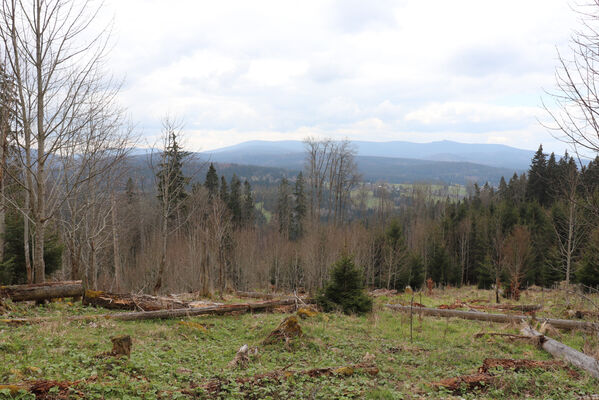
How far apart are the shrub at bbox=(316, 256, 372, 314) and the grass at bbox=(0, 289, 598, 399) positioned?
7.49 ft

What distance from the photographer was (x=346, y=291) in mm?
14141

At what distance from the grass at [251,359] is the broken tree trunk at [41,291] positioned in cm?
32

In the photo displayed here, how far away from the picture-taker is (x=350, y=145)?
44.2m

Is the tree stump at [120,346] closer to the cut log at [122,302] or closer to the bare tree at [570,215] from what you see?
the cut log at [122,302]

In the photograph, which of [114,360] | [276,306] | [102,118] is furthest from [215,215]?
[114,360]

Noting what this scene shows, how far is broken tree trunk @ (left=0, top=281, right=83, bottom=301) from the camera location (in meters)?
9.36

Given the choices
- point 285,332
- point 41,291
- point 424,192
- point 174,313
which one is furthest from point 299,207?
point 285,332

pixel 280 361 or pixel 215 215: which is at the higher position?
pixel 215 215

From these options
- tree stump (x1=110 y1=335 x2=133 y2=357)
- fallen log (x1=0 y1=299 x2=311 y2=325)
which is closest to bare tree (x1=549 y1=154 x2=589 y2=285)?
tree stump (x1=110 y1=335 x2=133 y2=357)

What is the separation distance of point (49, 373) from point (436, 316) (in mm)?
14497

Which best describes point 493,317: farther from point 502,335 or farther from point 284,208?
point 284,208

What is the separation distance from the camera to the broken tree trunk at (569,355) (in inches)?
277

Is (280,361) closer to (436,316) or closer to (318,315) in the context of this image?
(318,315)

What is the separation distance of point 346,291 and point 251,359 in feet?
25.2
